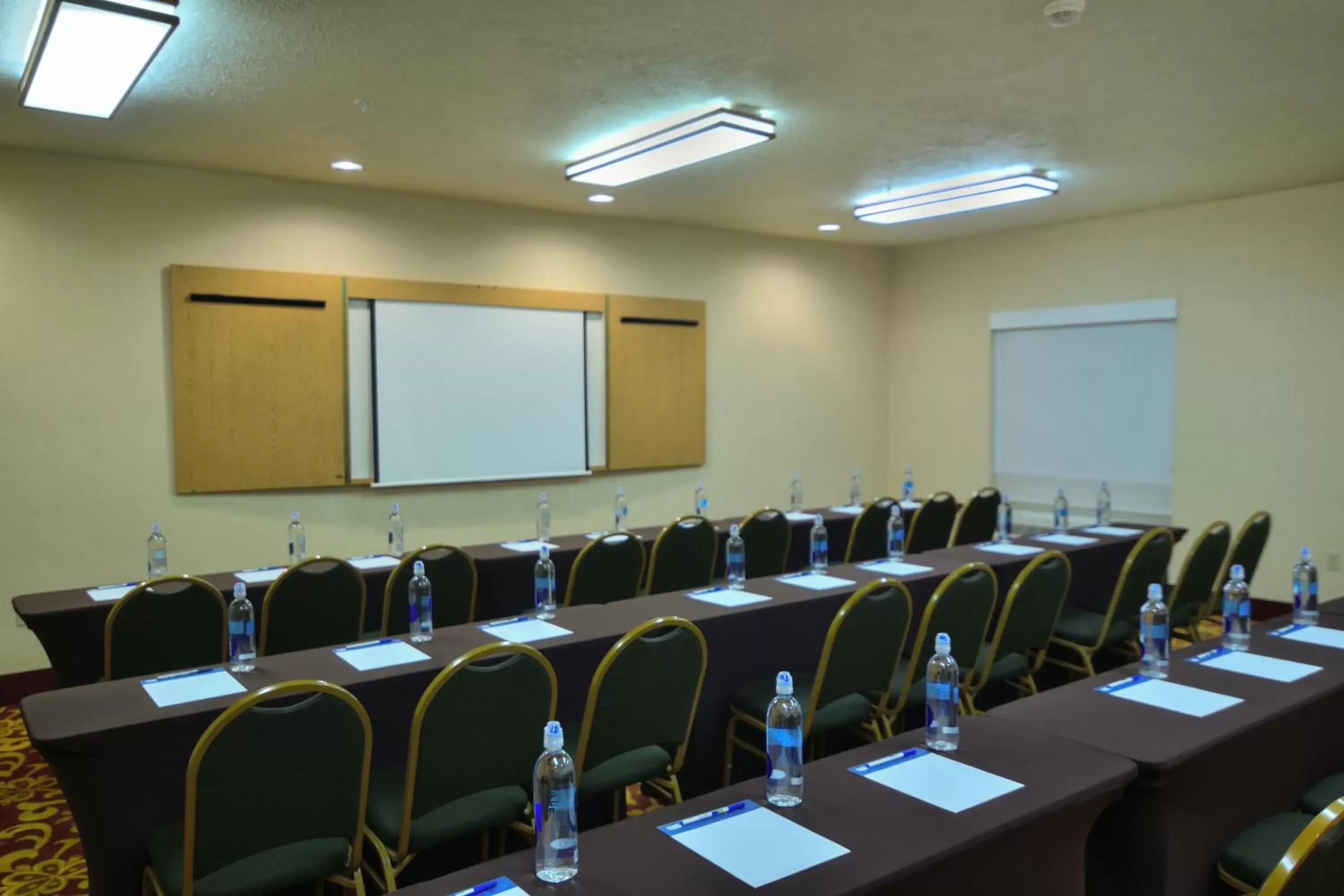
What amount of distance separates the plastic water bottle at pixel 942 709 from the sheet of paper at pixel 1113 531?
3649 millimetres

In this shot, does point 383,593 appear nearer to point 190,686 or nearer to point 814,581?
point 190,686

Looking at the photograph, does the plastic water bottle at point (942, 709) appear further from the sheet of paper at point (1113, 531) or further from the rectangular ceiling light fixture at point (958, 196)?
the rectangular ceiling light fixture at point (958, 196)

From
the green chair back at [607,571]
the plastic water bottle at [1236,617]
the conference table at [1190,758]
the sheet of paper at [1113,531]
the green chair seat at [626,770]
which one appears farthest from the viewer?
the sheet of paper at [1113,531]

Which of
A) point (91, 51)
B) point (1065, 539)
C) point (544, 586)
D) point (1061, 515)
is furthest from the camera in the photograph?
point (1061, 515)

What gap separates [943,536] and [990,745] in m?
4.26

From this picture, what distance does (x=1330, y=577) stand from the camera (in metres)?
6.65

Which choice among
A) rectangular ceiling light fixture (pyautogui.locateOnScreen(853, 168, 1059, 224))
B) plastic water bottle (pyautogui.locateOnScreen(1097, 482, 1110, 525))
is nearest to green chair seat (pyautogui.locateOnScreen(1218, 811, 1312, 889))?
plastic water bottle (pyautogui.locateOnScreen(1097, 482, 1110, 525))

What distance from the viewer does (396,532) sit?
618cm

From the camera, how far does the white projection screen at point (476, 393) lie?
21.8ft

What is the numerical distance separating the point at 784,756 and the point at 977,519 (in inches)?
186

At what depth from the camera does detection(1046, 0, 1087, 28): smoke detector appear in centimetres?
332

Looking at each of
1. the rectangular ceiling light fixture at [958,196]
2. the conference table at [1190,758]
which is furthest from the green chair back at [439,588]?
the rectangular ceiling light fixture at [958,196]

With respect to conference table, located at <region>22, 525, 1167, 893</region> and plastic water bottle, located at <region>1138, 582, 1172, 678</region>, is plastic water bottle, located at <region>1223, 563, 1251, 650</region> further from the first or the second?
conference table, located at <region>22, 525, 1167, 893</region>

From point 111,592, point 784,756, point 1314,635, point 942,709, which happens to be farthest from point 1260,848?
point 111,592
